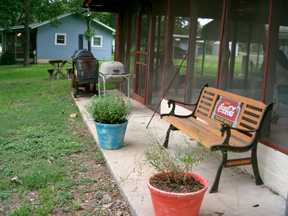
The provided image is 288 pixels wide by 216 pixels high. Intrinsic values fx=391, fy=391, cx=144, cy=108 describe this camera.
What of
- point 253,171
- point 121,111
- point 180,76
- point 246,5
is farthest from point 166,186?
point 180,76

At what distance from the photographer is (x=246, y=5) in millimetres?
4203

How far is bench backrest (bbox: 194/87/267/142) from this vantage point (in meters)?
3.67

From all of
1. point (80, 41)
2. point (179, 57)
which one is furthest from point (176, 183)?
point (80, 41)

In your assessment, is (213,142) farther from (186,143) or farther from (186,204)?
(186,143)

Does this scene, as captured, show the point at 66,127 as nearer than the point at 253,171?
No

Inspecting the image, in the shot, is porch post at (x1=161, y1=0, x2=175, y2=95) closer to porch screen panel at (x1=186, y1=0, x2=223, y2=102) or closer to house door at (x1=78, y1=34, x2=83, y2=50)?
porch screen panel at (x1=186, y1=0, x2=223, y2=102)

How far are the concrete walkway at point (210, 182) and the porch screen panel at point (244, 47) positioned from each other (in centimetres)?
90

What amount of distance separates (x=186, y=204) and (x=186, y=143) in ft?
7.79

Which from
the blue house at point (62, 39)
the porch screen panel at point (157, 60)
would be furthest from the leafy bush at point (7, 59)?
the porch screen panel at point (157, 60)

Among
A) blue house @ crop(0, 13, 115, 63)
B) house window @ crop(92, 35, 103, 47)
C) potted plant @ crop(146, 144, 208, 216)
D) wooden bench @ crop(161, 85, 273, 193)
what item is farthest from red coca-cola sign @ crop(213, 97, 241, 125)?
house window @ crop(92, 35, 103, 47)

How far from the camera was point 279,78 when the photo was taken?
3.75 metres

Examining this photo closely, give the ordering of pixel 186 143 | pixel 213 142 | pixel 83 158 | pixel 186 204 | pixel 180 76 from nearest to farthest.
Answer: pixel 186 204
pixel 213 142
pixel 83 158
pixel 186 143
pixel 180 76

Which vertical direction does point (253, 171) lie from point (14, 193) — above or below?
above

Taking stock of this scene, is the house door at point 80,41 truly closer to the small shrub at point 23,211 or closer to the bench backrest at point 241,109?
the bench backrest at point 241,109
